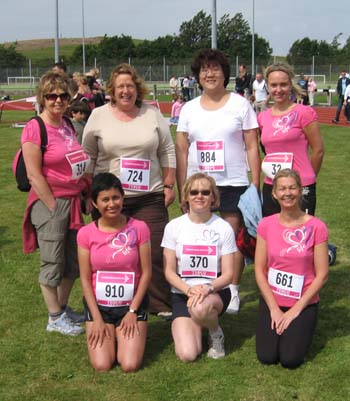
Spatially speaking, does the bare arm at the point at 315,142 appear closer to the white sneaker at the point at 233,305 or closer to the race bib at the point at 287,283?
the race bib at the point at 287,283

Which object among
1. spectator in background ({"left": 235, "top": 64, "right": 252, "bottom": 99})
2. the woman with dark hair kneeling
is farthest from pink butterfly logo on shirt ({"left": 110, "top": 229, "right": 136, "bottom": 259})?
spectator in background ({"left": 235, "top": 64, "right": 252, "bottom": 99})

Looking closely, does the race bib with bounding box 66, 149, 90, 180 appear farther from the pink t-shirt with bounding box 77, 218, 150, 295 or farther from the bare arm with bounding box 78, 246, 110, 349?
the bare arm with bounding box 78, 246, 110, 349

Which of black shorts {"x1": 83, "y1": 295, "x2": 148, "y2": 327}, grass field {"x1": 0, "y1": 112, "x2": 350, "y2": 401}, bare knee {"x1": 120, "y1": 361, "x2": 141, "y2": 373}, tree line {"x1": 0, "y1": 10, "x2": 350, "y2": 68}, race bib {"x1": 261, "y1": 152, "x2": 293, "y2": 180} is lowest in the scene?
grass field {"x1": 0, "y1": 112, "x2": 350, "y2": 401}

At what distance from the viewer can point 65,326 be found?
4312 mm

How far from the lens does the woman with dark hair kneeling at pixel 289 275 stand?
3.79m

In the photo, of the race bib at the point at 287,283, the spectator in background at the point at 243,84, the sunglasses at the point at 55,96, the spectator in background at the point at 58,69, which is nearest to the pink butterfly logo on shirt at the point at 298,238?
the race bib at the point at 287,283

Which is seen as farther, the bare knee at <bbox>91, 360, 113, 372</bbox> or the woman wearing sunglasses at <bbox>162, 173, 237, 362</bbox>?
the woman wearing sunglasses at <bbox>162, 173, 237, 362</bbox>

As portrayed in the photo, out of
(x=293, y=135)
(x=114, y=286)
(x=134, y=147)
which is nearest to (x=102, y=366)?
(x=114, y=286)

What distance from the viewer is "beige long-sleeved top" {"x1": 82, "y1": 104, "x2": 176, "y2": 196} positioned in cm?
410

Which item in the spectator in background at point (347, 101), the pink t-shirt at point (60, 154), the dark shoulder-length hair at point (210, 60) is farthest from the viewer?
the spectator in background at point (347, 101)

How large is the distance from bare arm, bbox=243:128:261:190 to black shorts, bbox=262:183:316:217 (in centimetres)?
16

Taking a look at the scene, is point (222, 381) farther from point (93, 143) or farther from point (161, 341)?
point (93, 143)

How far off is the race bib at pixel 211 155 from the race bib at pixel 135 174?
1.35 ft

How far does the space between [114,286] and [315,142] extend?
1.77 m
